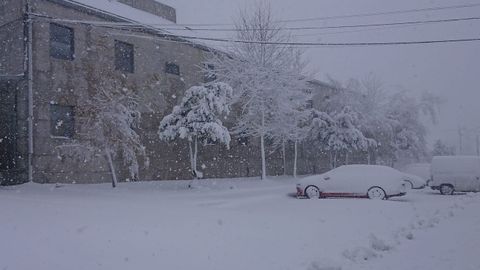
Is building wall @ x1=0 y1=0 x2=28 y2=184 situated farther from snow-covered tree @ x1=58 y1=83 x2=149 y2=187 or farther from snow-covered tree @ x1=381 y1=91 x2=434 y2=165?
snow-covered tree @ x1=381 y1=91 x2=434 y2=165

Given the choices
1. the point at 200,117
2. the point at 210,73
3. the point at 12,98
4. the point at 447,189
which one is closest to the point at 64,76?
the point at 12,98

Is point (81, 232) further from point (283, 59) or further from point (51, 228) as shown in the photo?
point (283, 59)

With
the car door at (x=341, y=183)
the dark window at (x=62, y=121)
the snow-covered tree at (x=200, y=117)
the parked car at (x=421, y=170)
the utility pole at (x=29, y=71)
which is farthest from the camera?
the parked car at (x=421, y=170)

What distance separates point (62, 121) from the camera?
805 inches

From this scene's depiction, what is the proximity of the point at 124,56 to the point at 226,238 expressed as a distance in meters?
17.2

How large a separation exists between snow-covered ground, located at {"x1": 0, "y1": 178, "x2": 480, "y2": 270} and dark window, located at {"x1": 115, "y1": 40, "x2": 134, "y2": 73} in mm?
11798

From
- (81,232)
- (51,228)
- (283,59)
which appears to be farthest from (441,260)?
(283,59)

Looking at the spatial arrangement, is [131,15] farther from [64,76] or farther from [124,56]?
[64,76]

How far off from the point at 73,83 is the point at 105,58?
220cm

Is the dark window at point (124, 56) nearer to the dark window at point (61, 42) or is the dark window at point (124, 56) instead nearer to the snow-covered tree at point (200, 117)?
the dark window at point (61, 42)

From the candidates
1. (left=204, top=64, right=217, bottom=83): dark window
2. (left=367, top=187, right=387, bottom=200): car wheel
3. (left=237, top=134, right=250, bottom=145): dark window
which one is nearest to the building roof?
(left=204, top=64, right=217, bottom=83): dark window

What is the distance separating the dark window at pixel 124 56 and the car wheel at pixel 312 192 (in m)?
11.3

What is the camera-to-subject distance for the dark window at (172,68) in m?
26.2

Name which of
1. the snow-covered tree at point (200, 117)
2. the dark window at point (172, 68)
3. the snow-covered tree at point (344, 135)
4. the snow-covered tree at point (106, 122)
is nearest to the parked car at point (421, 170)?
the snow-covered tree at point (344, 135)
